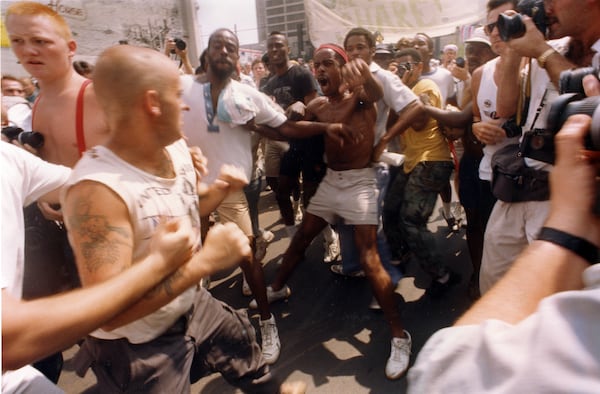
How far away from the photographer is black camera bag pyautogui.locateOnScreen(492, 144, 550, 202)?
1860 mm

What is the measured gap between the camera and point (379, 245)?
282cm

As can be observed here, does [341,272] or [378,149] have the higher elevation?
[378,149]

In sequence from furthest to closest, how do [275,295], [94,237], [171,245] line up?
[275,295]
[94,237]
[171,245]

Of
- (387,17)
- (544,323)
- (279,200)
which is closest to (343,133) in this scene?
(279,200)

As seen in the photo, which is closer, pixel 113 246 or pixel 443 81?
pixel 113 246

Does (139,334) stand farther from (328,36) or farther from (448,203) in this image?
(328,36)

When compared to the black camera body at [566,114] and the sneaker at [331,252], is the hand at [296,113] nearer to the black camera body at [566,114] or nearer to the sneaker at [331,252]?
the sneaker at [331,252]

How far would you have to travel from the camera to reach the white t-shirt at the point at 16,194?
1134 mm

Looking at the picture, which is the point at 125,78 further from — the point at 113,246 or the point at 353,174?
the point at 353,174

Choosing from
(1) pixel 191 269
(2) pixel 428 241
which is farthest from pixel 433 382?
(2) pixel 428 241

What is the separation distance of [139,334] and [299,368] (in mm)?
1325

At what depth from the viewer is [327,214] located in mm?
2885

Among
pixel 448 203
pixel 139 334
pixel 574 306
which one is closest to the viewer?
pixel 574 306

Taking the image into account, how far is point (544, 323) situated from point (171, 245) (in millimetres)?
886
